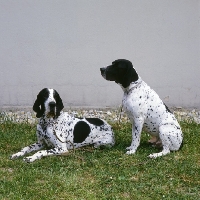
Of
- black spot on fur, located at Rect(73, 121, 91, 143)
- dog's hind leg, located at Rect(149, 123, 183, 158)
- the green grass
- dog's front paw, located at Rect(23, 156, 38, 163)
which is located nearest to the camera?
the green grass

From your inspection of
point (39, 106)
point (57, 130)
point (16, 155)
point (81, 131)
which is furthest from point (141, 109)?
point (16, 155)

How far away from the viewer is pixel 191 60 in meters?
10.0

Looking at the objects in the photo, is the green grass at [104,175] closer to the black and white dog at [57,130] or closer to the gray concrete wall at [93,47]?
the black and white dog at [57,130]

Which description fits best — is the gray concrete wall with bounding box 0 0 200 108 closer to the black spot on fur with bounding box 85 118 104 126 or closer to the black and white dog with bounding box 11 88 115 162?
the black spot on fur with bounding box 85 118 104 126

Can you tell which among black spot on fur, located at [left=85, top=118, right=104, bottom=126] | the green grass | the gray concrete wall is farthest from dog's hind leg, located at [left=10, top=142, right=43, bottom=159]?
the gray concrete wall

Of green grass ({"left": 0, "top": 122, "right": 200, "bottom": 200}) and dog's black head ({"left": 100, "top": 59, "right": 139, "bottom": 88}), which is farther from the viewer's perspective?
dog's black head ({"left": 100, "top": 59, "right": 139, "bottom": 88})

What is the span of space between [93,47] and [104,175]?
398cm

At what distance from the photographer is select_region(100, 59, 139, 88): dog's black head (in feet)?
23.5

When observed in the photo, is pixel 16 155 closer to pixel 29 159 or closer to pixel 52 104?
pixel 29 159

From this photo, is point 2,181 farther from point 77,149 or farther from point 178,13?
point 178,13

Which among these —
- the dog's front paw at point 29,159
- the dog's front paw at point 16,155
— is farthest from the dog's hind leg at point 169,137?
the dog's front paw at point 16,155

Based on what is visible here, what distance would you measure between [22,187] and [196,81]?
496 cm

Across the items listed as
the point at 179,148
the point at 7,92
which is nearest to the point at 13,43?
the point at 7,92

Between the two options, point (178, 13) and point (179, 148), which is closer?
point (179, 148)
